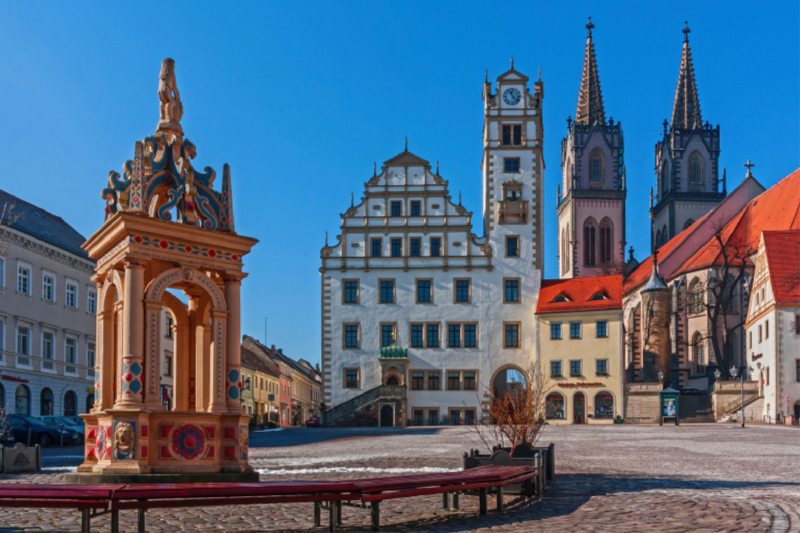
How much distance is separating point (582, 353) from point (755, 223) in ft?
66.4

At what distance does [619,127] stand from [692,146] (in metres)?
7.38

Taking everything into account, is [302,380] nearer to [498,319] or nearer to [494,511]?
[498,319]

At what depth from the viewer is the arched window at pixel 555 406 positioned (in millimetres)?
48875

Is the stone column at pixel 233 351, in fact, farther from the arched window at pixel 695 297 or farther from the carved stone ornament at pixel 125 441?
the arched window at pixel 695 297

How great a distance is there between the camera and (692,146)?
89688 millimetres

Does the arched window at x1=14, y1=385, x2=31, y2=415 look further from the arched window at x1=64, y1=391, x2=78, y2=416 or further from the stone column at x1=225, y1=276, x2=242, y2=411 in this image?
the stone column at x1=225, y1=276, x2=242, y2=411

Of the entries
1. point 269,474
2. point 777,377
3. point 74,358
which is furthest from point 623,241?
point 269,474

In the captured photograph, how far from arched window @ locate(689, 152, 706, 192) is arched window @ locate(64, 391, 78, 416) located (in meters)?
64.4

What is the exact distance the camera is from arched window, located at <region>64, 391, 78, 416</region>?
40812 mm

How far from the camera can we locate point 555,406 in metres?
49.1

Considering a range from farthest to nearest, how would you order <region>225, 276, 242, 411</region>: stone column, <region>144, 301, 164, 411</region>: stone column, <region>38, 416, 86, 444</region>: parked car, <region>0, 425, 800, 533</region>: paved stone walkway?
<region>38, 416, 86, 444</region>: parked car
<region>225, 276, 242, 411</region>: stone column
<region>144, 301, 164, 411</region>: stone column
<region>0, 425, 800, 533</region>: paved stone walkway

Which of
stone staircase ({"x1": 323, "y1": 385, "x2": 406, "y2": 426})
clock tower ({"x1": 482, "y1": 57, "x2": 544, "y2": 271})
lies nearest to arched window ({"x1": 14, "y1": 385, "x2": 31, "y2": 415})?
stone staircase ({"x1": 323, "y1": 385, "x2": 406, "y2": 426})

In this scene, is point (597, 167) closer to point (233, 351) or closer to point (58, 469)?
point (58, 469)

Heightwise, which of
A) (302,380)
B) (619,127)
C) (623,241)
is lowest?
(302,380)
